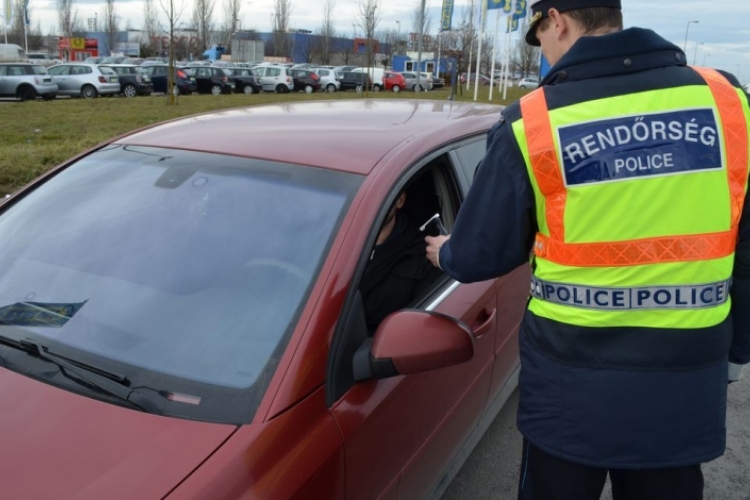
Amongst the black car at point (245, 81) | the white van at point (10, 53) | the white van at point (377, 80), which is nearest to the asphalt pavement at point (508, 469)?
the black car at point (245, 81)

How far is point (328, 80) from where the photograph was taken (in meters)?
38.7

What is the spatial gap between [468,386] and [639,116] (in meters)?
1.24

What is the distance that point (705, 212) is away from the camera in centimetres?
158

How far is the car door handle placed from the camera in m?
2.46

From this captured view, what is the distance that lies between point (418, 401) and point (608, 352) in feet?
2.20

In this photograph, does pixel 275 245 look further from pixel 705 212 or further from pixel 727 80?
pixel 727 80

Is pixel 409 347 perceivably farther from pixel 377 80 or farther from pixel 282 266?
pixel 377 80

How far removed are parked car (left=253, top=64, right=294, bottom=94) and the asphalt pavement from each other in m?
34.4

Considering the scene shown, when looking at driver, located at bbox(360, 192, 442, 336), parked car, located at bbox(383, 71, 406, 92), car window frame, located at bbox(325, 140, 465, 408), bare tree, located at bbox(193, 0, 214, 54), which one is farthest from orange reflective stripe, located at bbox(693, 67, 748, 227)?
bare tree, located at bbox(193, 0, 214, 54)

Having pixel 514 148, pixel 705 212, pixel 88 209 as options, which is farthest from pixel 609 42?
pixel 88 209

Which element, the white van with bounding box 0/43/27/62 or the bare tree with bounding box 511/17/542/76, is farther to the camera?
the bare tree with bounding box 511/17/542/76

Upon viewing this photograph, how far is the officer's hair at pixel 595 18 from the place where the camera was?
167 centimetres

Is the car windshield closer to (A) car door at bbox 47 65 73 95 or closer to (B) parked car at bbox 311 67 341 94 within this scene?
(A) car door at bbox 47 65 73 95

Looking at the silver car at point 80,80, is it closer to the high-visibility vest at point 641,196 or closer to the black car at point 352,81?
the black car at point 352,81
